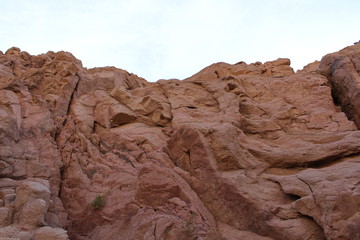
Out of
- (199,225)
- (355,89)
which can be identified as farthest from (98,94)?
(355,89)

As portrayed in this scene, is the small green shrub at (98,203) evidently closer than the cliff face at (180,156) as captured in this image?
No

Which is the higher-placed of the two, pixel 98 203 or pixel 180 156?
pixel 180 156

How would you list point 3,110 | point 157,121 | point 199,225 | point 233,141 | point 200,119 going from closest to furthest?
point 199,225 < point 233,141 < point 3,110 < point 200,119 < point 157,121

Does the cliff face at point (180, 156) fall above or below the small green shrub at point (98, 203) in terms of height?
above

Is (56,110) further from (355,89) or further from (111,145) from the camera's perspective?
(355,89)

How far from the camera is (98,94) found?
2075 centimetres

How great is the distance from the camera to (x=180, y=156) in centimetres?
1415

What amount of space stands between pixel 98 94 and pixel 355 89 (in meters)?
15.7

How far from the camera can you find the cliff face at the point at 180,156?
10.7 metres

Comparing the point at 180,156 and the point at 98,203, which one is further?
the point at 180,156

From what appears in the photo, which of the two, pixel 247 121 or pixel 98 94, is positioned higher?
pixel 98 94

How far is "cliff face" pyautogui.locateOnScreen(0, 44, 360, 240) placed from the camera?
35.1ft

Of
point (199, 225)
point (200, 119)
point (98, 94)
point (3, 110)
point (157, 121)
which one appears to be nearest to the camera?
point (199, 225)

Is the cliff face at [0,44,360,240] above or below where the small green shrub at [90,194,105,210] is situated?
above
